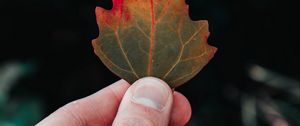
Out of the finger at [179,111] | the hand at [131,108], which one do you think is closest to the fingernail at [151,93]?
the hand at [131,108]

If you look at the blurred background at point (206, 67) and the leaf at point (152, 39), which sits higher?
the leaf at point (152, 39)

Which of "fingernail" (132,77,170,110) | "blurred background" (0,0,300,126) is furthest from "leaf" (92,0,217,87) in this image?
"blurred background" (0,0,300,126)

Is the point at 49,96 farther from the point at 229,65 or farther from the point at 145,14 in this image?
the point at 145,14

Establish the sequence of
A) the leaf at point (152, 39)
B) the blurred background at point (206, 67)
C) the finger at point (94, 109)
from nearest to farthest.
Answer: the leaf at point (152, 39) < the finger at point (94, 109) < the blurred background at point (206, 67)

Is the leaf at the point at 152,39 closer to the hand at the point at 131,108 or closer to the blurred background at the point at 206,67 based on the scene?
the hand at the point at 131,108

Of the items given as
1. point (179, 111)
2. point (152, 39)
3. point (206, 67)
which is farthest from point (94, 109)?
point (206, 67)

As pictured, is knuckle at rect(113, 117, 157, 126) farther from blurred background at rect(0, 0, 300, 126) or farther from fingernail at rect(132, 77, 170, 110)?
blurred background at rect(0, 0, 300, 126)

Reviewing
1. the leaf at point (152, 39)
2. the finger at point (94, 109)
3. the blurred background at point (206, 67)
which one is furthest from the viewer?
the blurred background at point (206, 67)

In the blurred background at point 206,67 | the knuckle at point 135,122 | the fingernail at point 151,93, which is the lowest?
the blurred background at point 206,67

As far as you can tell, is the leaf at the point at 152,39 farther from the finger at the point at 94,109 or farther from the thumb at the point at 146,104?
the finger at the point at 94,109

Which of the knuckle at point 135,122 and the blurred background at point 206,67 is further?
the blurred background at point 206,67
